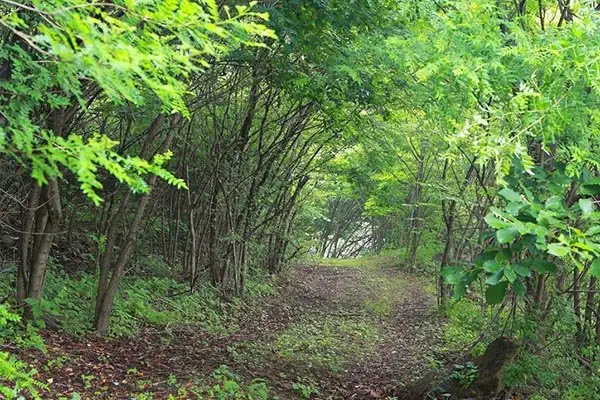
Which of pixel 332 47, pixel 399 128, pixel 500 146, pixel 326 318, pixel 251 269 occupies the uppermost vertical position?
pixel 399 128

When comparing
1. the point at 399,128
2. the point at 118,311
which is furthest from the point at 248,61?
the point at 399,128

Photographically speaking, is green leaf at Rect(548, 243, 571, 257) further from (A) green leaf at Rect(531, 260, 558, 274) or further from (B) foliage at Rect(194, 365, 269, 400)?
(B) foliage at Rect(194, 365, 269, 400)

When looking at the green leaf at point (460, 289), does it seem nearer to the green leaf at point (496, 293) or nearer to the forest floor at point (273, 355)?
the green leaf at point (496, 293)

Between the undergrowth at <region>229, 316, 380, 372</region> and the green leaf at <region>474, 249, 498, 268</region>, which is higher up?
the green leaf at <region>474, 249, 498, 268</region>

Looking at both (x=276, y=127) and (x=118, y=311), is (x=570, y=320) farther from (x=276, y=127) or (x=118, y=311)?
(x=276, y=127)

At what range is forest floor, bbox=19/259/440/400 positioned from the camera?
467cm

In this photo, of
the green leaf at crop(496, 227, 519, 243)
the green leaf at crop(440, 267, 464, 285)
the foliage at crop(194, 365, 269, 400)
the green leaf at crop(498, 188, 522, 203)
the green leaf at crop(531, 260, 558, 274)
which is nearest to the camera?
the green leaf at crop(496, 227, 519, 243)

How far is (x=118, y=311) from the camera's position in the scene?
6629 millimetres

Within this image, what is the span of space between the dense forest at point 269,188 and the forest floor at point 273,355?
41 mm

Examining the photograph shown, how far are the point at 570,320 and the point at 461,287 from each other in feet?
7.83

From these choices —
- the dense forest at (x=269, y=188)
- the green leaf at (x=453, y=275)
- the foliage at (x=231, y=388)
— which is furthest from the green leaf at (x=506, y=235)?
the foliage at (x=231, y=388)

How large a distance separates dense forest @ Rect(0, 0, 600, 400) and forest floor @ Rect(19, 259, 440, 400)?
4 centimetres

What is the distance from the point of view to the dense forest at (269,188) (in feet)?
5.80

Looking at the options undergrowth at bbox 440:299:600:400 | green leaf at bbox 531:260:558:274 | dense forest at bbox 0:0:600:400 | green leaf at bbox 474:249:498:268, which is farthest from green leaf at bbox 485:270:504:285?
undergrowth at bbox 440:299:600:400
